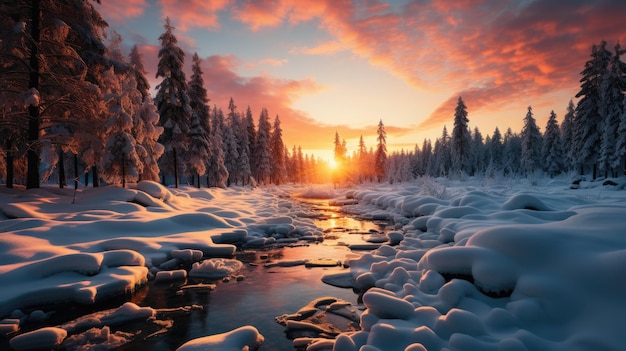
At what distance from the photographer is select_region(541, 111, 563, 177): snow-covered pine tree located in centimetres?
4856

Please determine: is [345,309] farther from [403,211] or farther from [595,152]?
[595,152]

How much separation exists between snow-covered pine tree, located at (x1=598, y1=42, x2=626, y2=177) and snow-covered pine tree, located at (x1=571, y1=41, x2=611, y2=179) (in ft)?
2.47

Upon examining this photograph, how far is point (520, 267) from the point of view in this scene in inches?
194

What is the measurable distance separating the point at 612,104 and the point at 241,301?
137 feet

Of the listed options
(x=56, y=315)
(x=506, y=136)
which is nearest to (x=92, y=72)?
(x=56, y=315)

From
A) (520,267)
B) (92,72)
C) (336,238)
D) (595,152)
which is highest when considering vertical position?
(92,72)

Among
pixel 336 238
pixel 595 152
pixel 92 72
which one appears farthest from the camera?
pixel 595 152

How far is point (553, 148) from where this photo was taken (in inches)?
1919

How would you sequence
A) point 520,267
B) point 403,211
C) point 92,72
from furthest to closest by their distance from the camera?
point 403,211 < point 92,72 < point 520,267

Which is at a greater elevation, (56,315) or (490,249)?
(490,249)

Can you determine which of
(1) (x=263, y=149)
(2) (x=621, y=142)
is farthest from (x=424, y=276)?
(1) (x=263, y=149)

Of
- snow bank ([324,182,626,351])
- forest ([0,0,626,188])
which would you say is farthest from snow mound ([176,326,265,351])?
forest ([0,0,626,188])

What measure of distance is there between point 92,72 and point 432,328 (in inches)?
685

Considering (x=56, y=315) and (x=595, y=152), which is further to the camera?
(x=595, y=152)
